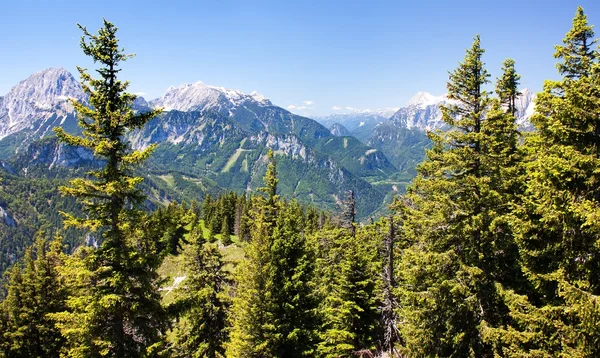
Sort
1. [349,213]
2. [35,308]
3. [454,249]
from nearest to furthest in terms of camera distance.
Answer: [454,249] → [35,308] → [349,213]

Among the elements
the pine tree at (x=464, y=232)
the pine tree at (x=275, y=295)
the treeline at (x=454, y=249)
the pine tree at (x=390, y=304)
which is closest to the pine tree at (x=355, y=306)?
the pine tree at (x=390, y=304)

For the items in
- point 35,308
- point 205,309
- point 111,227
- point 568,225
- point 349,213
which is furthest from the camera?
point 349,213

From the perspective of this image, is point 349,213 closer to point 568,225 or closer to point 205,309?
point 205,309

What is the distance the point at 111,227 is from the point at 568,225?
1636cm

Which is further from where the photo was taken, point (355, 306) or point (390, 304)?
point (390, 304)

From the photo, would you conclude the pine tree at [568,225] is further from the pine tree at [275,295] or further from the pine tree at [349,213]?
the pine tree at [349,213]

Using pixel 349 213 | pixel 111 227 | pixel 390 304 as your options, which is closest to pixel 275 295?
pixel 390 304

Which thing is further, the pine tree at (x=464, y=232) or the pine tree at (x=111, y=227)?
the pine tree at (x=464, y=232)

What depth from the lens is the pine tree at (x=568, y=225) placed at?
10430mm

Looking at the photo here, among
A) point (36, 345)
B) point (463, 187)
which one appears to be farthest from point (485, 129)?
point (36, 345)

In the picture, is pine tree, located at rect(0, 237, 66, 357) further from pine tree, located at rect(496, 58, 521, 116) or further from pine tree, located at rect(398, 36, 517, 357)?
pine tree, located at rect(496, 58, 521, 116)

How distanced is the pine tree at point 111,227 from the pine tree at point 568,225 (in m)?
14.0

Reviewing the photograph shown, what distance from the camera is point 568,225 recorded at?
11.1 m

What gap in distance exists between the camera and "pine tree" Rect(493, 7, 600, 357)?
10.4m
